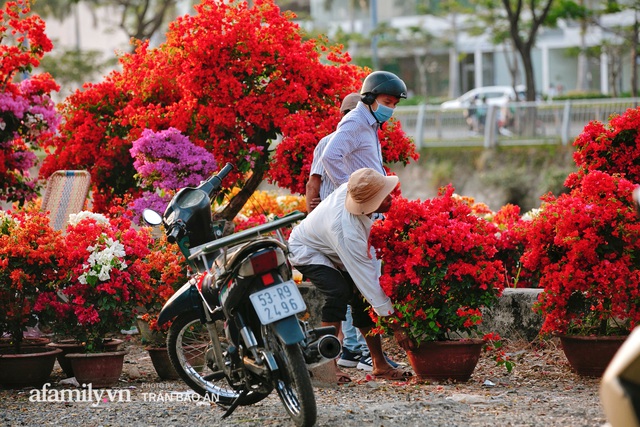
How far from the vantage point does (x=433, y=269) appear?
275 inches

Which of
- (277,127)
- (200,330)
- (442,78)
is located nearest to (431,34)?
(442,78)

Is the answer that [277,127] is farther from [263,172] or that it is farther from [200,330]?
[200,330]

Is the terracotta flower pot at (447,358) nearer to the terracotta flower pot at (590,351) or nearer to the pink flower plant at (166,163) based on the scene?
the terracotta flower pot at (590,351)

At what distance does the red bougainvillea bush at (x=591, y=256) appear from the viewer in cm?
693

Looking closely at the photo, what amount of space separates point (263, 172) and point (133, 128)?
4.02 feet

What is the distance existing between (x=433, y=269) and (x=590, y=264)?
3.16 feet

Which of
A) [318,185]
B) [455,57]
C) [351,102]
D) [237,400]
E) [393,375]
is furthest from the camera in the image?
[455,57]

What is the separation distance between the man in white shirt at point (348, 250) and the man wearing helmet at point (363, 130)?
0.55m

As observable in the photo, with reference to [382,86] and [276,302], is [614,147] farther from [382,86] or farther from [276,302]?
[276,302]

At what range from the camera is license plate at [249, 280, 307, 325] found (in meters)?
5.64

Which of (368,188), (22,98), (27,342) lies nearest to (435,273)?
(368,188)

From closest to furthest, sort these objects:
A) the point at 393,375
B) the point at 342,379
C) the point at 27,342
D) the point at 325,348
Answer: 1. the point at 325,348
2. the point at 342,379
3. the point at 393,375
4. the point at 27,342

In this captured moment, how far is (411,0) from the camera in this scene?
188ft

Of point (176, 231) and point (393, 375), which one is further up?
point (176, 231)
